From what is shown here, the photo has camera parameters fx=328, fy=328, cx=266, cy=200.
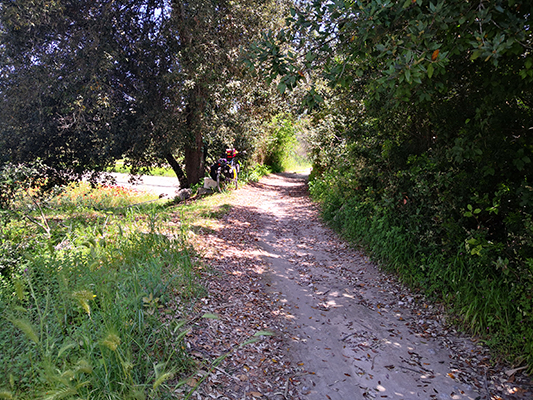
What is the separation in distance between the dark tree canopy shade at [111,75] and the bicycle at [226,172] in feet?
6.14

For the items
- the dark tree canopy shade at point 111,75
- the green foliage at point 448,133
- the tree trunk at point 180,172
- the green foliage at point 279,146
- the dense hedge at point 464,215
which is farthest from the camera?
the green foliage at point 279,146

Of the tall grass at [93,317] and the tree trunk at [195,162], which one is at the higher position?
the tree trunk at [195,162]

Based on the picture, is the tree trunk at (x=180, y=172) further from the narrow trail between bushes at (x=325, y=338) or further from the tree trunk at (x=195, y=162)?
the narrow trail between bushes at (x=325, y=338)

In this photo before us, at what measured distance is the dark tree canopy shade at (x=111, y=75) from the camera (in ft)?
26.2

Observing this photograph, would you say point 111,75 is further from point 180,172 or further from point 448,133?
point 448,133

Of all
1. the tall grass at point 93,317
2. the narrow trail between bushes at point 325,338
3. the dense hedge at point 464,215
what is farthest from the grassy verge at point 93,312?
the dense hedge at point 464,215

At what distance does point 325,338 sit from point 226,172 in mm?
10278

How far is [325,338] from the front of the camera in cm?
372

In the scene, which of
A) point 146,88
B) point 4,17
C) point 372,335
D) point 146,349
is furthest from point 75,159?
point 372,335

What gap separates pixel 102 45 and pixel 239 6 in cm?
394

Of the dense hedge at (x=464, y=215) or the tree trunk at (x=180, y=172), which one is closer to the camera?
the dense hedge at (x=464, y=215)

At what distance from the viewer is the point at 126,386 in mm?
2238

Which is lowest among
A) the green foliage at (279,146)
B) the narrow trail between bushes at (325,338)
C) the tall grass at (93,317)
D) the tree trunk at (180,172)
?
the narrow trail between bushes at (325,338)

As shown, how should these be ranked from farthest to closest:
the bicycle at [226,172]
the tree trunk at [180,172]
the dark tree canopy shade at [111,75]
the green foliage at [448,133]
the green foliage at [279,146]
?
the green foliage at [279,146]
the tree trunk at [180,172]
the bicycle at [226,172]
the dark tree canopy shade at [111,75]
the green foliage at [448,133]
